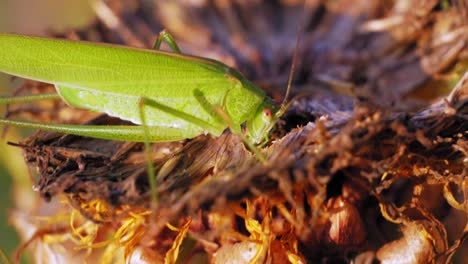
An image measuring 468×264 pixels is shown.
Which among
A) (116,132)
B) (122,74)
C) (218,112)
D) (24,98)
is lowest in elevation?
(218,112)

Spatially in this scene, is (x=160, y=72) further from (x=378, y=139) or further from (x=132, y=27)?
(x=132, y=27)

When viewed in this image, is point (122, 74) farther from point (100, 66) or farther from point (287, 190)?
point (287, 190)

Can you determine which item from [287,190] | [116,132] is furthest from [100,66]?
[287,190]

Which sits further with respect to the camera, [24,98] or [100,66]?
[24,98]

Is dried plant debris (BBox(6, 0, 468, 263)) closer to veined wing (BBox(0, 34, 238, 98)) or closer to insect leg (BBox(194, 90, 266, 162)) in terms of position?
insect leg (BBox(194, 90, 266, 162))

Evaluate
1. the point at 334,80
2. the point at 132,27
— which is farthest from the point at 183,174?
the point at 132,27

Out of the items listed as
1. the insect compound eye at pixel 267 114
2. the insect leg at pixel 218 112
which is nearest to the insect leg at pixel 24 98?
the insect leg at pixel 218 112

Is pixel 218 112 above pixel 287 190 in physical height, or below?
above

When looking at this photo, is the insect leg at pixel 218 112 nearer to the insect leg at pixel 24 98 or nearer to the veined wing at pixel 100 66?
the veined wing at pixel 100 66

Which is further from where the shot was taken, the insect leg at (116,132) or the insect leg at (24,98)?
the insect leg at (24,98)
